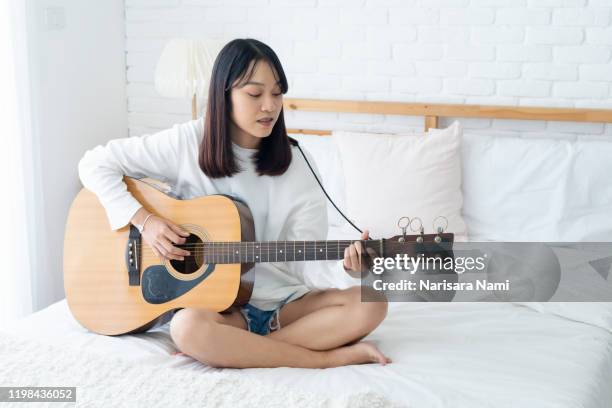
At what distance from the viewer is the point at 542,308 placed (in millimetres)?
2059

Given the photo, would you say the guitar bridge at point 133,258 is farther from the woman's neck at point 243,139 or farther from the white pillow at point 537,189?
the white pillow at point 537,189

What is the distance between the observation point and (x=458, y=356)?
1.75m

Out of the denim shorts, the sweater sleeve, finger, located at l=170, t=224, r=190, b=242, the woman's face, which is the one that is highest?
the woman's face

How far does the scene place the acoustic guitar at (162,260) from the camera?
1.82m

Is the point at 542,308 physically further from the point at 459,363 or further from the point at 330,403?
the point at 330,403

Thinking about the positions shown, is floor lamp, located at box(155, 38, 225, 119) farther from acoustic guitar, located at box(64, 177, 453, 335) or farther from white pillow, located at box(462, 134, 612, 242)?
white pillow, located at box(462, 134, 612, 242)

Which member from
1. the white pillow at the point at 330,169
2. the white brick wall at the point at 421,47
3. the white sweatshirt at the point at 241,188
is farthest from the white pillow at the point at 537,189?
the white sweatshirt at the point at 241,188

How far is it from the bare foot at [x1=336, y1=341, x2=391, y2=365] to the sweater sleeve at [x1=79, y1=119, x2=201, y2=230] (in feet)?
2.10

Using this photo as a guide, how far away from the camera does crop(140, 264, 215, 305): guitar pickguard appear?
1854mm

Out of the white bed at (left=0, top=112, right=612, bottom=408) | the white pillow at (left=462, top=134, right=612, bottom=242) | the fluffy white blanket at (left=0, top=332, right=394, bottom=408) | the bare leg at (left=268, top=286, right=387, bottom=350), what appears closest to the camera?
the fluffy white blanket at (left=0, top=332, right=394, bottom=408)

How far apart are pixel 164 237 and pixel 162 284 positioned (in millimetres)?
117

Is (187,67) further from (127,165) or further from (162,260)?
(162,260)

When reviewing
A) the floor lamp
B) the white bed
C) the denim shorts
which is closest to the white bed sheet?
the white bed

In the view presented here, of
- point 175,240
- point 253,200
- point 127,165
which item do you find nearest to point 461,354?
point 253,200
